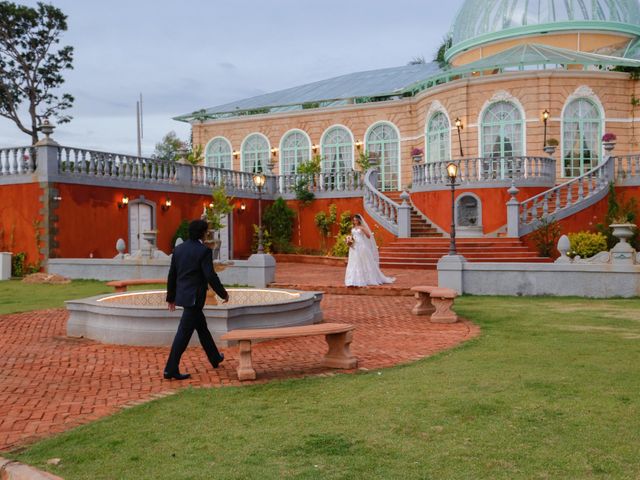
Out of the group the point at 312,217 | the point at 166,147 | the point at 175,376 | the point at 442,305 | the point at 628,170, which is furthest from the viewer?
the point at 166,147

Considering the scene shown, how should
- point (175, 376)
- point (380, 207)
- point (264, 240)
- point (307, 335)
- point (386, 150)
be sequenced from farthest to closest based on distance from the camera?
point (386, 150) < point (264, 240) < point (380, 207) < point (307, 335) < point (175, 376)

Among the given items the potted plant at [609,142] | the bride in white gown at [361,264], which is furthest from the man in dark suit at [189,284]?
the potted plant at [609,142]

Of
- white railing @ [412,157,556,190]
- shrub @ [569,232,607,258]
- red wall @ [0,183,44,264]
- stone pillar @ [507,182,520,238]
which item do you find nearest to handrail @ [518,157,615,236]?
stone pillar @ [507,182,520,238]

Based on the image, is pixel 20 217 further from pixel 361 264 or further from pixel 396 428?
pixel 396 428

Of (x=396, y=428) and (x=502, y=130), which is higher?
(x=502, y=130)

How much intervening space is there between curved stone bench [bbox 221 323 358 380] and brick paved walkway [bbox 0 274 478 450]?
0.17 metres

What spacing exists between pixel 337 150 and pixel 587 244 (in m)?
16.1

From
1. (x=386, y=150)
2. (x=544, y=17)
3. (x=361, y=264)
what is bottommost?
(x=361, y=264)

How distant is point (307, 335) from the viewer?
783cm

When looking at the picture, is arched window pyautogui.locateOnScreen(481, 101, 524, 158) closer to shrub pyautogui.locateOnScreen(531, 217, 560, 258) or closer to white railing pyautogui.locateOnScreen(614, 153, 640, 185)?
white railing pyautogui.locateOnScreen(614, 153, 640, 185)

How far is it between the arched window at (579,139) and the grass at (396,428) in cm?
2032

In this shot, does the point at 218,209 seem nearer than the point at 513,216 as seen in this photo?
No

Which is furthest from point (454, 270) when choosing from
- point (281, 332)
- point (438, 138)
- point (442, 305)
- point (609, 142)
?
point (438, 138)

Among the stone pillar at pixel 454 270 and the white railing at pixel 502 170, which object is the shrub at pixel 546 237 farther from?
the stone pillar at pixel 454 270
